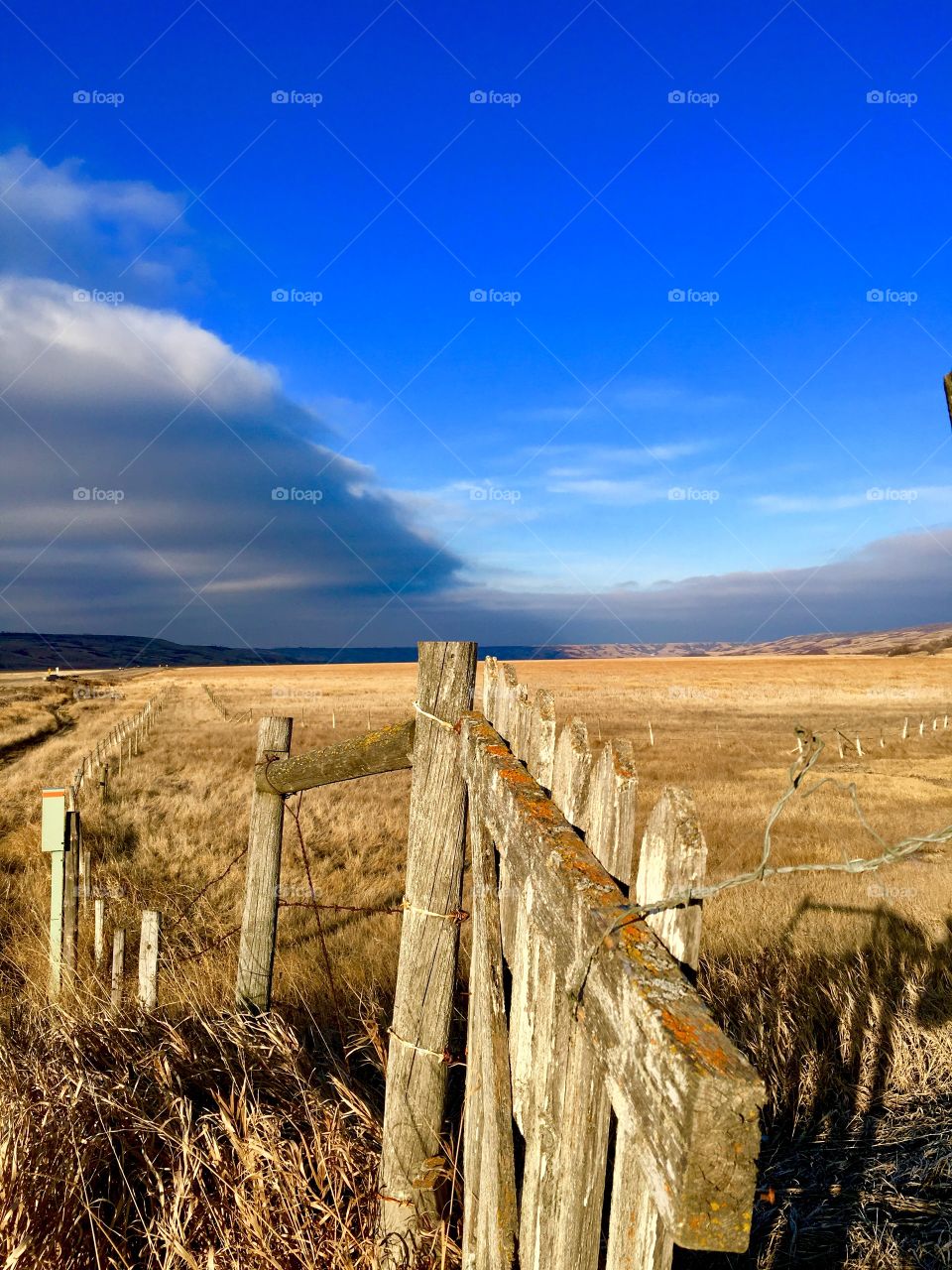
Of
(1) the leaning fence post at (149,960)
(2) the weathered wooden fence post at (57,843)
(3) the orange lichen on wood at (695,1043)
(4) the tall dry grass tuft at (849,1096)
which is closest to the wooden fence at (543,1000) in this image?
(3) the orange lichen on wood at (695,1043)

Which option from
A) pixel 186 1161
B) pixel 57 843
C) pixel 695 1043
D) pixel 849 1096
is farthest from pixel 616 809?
pixel 57 843

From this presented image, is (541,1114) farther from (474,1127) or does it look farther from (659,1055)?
(659,1055)

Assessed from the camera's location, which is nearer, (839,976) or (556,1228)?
(556,1228)

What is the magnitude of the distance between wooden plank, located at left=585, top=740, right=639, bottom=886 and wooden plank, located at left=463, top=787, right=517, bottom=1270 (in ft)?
2.78

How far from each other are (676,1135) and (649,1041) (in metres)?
0.10

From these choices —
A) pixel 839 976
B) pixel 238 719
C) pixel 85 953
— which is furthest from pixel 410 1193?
pixel 238 719

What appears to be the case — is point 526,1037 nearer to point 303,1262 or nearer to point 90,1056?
point 303,1262

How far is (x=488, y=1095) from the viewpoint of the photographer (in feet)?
6.38

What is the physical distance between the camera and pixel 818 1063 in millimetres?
3939

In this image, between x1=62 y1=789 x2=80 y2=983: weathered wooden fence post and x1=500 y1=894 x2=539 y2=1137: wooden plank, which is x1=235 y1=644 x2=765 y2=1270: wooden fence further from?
x1=62 y1=789 x2=80 y2=983: weathered wooden fence post

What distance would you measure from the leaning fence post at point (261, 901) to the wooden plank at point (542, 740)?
1.97 metres

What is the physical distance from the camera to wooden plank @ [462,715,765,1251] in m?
0.81

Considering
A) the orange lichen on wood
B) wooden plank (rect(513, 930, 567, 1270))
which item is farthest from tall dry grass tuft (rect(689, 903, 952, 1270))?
the orange lichen on wood

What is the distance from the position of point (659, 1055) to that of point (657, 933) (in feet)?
0.81
